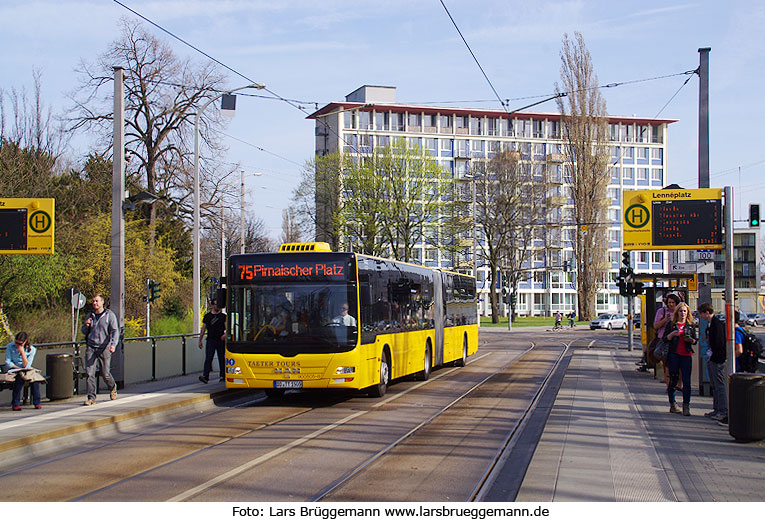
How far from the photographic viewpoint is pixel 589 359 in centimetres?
2917

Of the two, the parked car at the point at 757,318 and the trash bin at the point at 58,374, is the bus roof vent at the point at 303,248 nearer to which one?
the trash bin at the point at 58,374

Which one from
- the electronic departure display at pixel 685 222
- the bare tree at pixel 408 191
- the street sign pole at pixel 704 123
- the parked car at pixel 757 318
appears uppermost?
the bare tree at pixel 408 191

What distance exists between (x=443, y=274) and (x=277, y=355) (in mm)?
9715

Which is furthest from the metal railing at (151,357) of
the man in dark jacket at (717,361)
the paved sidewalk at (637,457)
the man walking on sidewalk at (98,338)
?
the man in dark jacket at (717,361)

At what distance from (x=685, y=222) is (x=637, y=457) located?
7.33m

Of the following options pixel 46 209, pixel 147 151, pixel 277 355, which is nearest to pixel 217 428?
pixel 277 355

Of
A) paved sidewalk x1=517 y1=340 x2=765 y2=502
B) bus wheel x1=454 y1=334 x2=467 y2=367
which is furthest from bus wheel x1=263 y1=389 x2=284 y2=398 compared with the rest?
bus wheel x1=454 y1=334 x2=467 y2=367

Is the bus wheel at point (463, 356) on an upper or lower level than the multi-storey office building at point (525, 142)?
lower

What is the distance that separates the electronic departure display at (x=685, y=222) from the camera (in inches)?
A: 588

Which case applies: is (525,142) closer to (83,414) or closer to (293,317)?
(293,317)

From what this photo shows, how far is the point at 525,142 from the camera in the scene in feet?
298

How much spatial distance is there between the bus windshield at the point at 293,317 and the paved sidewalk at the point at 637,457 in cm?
408

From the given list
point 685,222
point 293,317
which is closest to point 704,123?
point 685,222

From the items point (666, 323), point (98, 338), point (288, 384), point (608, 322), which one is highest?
point (666, 323)
